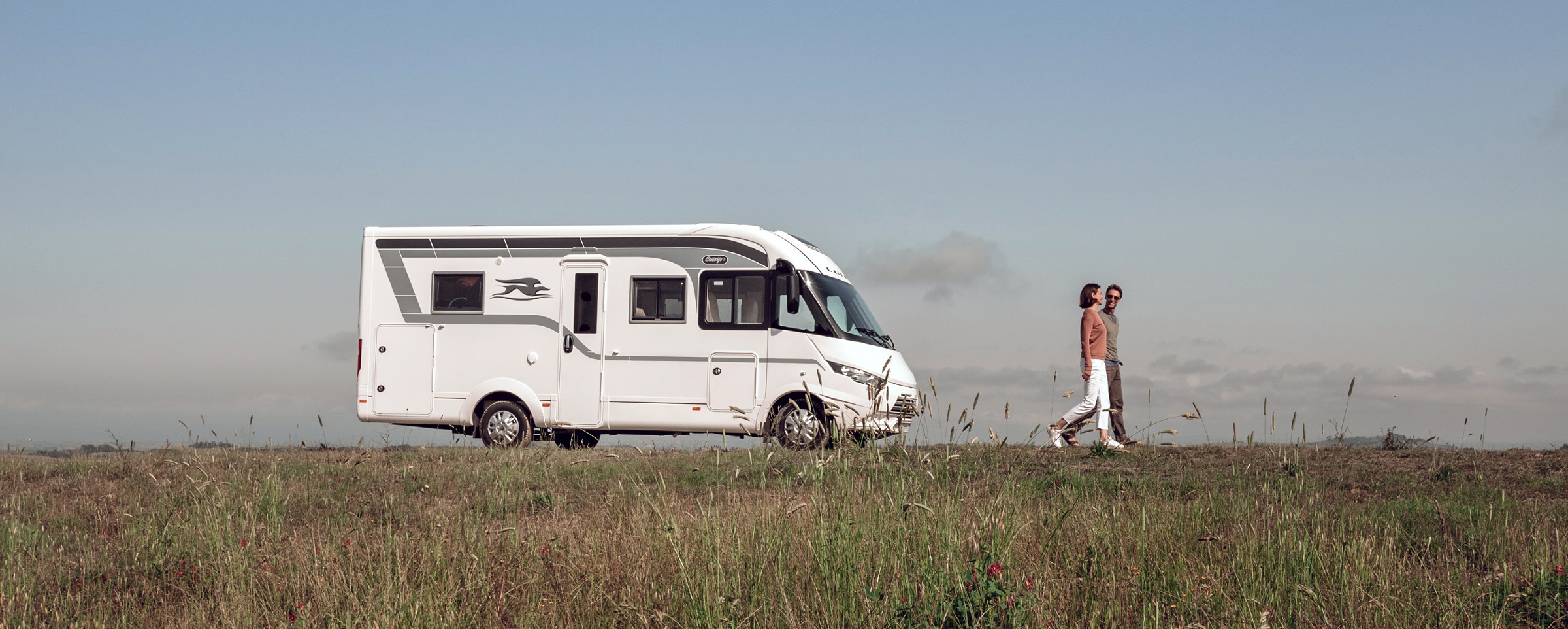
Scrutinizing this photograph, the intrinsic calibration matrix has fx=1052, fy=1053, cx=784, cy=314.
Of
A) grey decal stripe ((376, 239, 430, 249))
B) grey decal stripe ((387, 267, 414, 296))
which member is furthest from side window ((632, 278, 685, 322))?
grey decal stripe ((387, 267, 414, 296))

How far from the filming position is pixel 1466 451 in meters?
10.3

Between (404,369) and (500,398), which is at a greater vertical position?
(404,369)

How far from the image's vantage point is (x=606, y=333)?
12.5 m

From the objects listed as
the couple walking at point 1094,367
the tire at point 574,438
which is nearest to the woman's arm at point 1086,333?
the couple walking at point 1094,367

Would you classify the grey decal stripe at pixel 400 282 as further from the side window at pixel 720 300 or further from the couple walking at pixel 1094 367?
the couple walking at pixel 1094 367

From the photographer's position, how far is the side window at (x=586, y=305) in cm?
1259

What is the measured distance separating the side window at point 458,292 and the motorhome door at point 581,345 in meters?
1.09

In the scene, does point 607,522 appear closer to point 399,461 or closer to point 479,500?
point 479,500

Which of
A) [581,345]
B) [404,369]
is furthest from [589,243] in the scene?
[404,369]

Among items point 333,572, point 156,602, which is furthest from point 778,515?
point 156,602

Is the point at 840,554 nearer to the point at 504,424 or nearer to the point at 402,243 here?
the point at 504,424

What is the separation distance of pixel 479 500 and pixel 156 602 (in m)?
2.60

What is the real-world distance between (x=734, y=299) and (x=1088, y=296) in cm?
399

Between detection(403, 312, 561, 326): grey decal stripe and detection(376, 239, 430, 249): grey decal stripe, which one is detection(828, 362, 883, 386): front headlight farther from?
detection(376, 239, 430, 249): grey decal stripe
